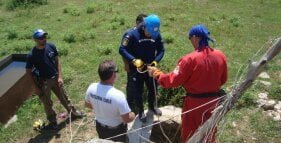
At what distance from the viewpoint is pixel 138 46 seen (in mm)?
6230

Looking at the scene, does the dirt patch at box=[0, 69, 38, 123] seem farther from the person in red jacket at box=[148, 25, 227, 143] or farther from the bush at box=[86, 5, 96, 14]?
the bush at box=[86, 5, 96, 14]

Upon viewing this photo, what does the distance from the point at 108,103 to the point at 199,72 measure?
1142 millimetres

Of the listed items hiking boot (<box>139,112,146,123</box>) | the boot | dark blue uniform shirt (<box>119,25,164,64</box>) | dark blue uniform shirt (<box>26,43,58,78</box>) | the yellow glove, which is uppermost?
dark blue uniform shirt (<box>119,25,164,64</box>)

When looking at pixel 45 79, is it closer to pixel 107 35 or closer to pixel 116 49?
pixel 116 49

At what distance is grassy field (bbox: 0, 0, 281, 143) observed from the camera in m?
7.18

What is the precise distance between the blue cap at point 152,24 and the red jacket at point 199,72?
Result: 1.09m

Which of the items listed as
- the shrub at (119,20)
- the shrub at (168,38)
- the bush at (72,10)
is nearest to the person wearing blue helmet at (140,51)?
the shrub at (168,38)

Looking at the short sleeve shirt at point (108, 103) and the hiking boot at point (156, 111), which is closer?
the short sleeve shirt at point (108, 103)

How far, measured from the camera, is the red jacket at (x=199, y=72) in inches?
185

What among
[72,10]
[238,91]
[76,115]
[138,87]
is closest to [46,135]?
[76,115]

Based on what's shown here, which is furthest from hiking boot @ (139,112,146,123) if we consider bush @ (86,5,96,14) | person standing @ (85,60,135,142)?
bush @ (86,5,96,14)

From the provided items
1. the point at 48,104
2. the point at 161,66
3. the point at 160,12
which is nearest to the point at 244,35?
the point at 160,12

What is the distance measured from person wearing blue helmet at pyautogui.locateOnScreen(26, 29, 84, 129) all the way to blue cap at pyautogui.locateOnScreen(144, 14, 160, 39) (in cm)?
171

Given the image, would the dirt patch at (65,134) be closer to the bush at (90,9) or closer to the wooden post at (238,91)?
the wooden post at (238,91)
